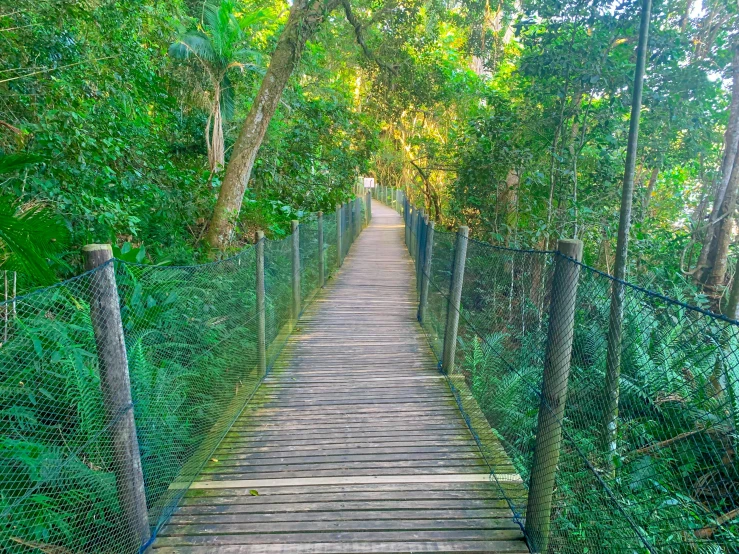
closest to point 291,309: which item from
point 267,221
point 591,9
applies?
point 267,221

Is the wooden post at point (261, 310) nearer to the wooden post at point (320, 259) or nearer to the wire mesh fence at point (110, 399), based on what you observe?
the wire mesh fence at point (110, 399)

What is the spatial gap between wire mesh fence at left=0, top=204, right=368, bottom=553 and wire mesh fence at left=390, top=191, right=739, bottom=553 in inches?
85.0

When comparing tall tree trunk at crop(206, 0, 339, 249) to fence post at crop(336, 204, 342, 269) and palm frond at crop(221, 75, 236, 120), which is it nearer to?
palm frond at crop(221, 75, 236, 120)

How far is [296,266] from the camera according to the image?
6.75 metres

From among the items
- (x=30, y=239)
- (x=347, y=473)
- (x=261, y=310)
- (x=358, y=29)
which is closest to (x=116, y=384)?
(x=30, y=239)

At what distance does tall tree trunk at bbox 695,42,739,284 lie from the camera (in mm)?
8008

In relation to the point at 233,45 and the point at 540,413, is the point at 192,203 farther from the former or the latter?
the point at 540,413

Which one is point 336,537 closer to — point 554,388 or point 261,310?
point 554,388

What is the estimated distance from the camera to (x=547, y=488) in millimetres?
2551

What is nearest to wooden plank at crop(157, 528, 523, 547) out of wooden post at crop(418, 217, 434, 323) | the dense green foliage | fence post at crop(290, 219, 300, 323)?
the dense green foliage

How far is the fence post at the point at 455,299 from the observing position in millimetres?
4836

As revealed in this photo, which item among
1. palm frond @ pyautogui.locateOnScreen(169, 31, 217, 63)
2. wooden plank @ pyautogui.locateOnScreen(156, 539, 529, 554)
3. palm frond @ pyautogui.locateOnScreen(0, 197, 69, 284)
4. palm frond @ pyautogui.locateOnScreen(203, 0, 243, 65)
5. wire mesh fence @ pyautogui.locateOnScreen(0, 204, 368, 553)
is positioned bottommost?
wooden plank @ pyautogui.locateOnScreen(156, 539, 529, 554)

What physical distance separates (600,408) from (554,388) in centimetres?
315

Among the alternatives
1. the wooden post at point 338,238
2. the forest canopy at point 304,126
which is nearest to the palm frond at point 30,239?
the forest canopy at point 304,126
